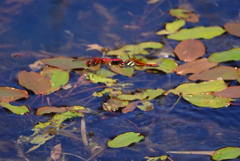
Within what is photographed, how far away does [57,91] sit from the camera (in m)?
2.13

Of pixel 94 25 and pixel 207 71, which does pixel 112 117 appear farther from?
pixel 94 25

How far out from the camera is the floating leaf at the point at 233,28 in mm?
2629

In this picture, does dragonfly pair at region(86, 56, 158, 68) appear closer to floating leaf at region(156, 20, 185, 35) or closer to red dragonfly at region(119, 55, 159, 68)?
red dragonfly at region(119, 55, 159, 68)

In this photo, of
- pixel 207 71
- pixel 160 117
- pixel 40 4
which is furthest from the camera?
pixel 40 4

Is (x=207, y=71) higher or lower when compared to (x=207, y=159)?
higher

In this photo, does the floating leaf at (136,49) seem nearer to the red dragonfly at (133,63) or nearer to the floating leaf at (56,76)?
the red dragonfly at (133,63)

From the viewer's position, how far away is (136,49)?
247 centimetres

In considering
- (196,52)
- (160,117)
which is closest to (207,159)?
(160,117)

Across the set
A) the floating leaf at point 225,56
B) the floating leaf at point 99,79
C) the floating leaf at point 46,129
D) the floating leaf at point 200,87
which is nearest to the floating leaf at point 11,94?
the floating leaf at point 46,129

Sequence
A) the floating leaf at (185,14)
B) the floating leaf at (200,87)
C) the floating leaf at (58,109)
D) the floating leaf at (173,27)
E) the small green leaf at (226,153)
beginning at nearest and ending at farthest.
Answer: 1. the small green leaf at (226,153)
2. the floating leaf at (58,109)
3. the floating leaf at (200,87)
4. the floating leaf at (173,27)
5. the floating leaf at (185,14)

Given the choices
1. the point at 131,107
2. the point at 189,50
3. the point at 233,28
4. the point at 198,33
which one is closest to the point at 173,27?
the point at 198,33

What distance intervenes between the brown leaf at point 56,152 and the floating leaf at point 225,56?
4.06 ft

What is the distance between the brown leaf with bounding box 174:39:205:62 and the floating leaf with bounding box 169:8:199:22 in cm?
40

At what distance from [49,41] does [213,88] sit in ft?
4.42
